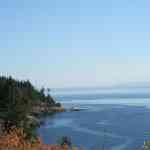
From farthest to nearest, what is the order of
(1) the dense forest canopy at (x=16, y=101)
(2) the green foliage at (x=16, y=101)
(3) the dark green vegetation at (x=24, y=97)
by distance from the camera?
(3) the dark green vegetation at (x=24, y=97)
(1) the dense forest canopy at (x=16, y=101)
(2) the green foliage at (x=16, y=101)

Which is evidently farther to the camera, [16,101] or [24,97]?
[24,97]

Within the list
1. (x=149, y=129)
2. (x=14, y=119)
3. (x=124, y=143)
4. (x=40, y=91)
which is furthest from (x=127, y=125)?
(x=40, y=91)

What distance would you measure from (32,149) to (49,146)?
0.33 m

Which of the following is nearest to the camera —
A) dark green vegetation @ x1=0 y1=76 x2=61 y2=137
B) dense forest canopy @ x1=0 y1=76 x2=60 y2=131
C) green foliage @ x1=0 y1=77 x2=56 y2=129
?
green foliage @ x1=0 y1=77 x2=56 y2=129

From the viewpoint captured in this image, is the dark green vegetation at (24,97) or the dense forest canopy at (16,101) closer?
the dense forest canopy at (16,101)

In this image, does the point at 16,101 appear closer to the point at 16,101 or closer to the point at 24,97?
the point at 16,101

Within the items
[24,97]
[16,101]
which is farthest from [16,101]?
[24,97]

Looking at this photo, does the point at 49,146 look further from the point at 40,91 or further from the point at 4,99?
the point at 40,91

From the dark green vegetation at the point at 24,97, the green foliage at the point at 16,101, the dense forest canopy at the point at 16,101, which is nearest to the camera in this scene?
the green foliage at the point at 16,101

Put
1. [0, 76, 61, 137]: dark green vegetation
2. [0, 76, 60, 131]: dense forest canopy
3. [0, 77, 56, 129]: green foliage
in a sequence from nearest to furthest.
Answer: [0, 77, 56, 129]: green foliage
[0, 76, 60, 131]: dense forest canopy
[0, 76, 61, 137]: dark green vegetation

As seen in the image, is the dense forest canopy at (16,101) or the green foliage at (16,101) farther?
the dense forest canopy at (16,101)

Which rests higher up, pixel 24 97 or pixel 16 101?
pixel 24 97

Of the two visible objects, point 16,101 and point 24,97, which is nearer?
point 16,101

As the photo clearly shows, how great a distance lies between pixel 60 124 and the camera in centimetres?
5472
